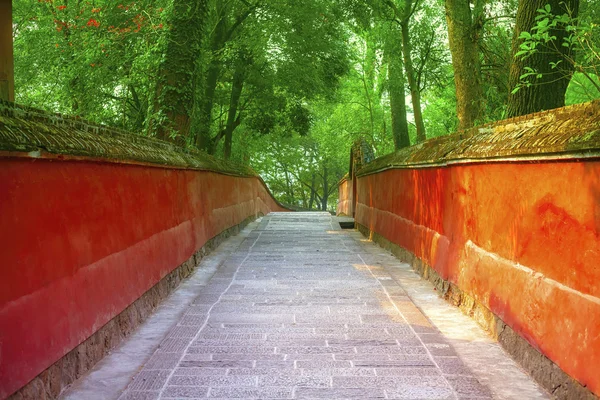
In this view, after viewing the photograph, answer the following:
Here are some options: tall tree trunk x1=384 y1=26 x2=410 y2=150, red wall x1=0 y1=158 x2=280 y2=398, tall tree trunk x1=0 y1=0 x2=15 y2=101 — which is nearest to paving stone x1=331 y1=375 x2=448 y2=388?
red wall x1=0 y1=158 x2=280 y2=398

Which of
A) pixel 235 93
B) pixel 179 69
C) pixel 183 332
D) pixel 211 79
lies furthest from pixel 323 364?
pixel 235 93

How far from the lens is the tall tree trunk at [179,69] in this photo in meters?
12.2

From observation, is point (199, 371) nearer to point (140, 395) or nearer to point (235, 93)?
point (140, 395)

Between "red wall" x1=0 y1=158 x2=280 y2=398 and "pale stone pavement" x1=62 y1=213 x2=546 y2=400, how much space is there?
1.98 feet

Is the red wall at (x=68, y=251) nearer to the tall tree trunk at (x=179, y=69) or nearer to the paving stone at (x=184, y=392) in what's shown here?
the paving stone at (x=184, y=392)

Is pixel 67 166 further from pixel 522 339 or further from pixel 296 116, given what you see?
pixel 296 116

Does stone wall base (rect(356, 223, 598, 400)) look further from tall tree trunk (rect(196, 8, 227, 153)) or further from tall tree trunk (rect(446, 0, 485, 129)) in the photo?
tall tree trunk (rect(196, 8, 227, 153))

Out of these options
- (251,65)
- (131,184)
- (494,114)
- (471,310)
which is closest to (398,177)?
(494,114)

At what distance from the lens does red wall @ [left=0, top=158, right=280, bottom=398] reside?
3688mm

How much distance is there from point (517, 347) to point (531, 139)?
1.58 meters

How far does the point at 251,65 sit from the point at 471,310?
15663mm

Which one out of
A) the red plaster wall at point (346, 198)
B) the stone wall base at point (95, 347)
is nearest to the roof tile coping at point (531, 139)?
the stone wall base at point (95, 347)

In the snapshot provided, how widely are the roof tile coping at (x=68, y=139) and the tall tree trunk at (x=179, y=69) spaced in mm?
3956

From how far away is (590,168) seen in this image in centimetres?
403
